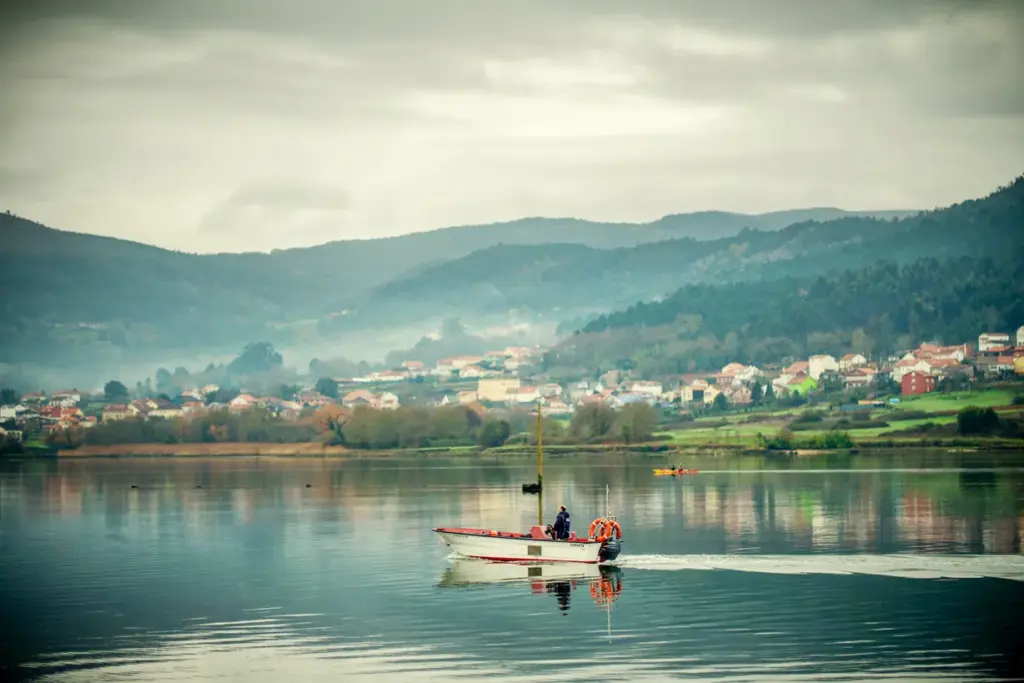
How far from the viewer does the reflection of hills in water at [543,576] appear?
2635 inches

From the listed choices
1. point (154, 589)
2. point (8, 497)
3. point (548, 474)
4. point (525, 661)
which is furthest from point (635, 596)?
point (548, 474)

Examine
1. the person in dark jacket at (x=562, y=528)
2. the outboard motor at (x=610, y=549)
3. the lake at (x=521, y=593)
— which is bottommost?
the lake at (x=521, y=593)

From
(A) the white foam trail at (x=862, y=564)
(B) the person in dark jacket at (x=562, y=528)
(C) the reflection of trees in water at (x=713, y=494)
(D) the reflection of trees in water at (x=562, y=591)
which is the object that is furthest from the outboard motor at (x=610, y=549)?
(C) the reflection of trees in water at (x=713, y=494)

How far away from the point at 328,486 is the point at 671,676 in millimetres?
107926

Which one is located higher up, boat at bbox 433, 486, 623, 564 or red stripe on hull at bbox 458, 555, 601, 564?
boat at bbox 433, 486, 623, 564

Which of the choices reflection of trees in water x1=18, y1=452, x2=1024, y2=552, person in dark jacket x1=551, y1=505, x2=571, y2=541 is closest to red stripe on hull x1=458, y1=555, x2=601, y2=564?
person in dark jacket x1=551, y1=505, x2=571, y2=541

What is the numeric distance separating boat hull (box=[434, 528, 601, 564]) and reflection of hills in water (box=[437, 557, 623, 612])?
327 millimetres

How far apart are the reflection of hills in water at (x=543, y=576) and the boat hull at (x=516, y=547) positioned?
0.33m

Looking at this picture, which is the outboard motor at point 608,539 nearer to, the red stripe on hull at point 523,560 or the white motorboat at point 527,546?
the white motorboat at point 527,546

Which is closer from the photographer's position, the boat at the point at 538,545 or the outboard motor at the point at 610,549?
the outboard motor at the point at 610,549

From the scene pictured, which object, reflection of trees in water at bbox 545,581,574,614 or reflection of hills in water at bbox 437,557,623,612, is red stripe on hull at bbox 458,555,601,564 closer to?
reflection of hills in water at bbox 437,557,623,612

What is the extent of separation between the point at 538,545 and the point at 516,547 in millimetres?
1302

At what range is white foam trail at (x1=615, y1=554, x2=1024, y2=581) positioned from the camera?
68125mm

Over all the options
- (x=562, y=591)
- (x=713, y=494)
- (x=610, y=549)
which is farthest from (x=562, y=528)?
(x=713, y=494)
